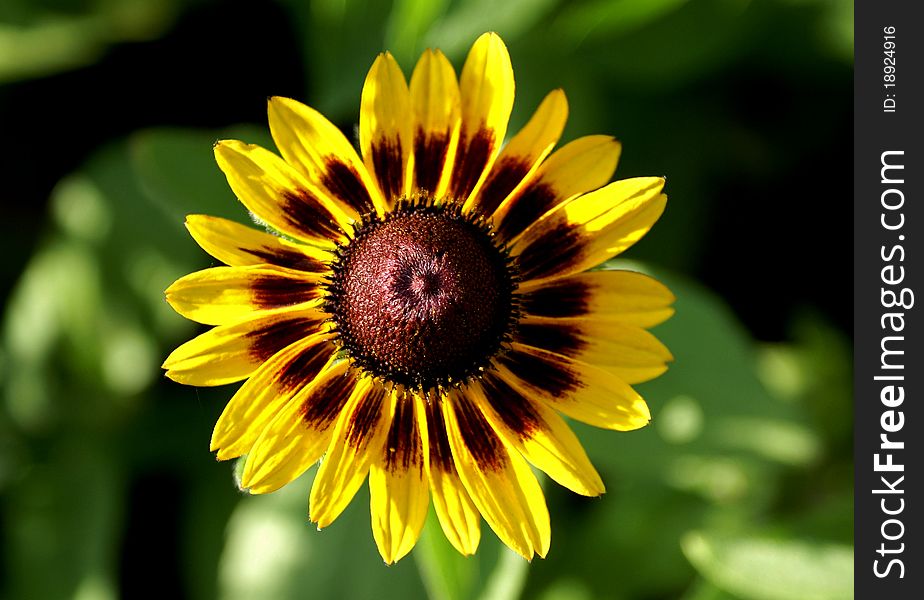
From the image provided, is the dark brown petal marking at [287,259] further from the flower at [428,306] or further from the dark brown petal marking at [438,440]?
the dark brown petal marking at [438,440]

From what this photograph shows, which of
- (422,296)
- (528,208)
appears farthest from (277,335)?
(528,208)

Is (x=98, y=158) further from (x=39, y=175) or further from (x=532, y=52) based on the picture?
(x=532, y=52)

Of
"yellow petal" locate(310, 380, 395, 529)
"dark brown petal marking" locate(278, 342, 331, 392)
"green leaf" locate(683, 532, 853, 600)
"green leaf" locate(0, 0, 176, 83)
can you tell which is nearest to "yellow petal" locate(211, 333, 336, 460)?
"dark brown petal marking" locate(278, 342, 331, 392)

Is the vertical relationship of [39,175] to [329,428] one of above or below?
above

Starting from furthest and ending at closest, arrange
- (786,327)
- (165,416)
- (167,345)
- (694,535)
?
(786,327) → (165,416) → (167,345) → (694,535)

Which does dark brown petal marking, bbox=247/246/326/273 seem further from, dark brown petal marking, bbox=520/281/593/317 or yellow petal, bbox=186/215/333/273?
dark brown petal marking, bbox=520/281/593/317

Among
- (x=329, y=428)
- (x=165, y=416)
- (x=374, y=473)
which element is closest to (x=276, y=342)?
(x=329, y=428)

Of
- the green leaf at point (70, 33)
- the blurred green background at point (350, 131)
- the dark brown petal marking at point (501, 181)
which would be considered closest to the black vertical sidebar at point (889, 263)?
the blurred green background at point (350, 131)
